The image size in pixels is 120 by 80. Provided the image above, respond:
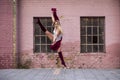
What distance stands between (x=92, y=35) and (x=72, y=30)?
1.02m

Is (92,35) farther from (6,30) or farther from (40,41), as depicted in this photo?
(6,30)

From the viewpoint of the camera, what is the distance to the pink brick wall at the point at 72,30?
623 inches

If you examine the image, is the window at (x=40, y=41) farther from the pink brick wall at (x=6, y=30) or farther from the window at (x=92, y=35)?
the window at (x=92, y=35)

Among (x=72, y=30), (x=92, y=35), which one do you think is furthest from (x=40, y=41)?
(x=92, y=35)

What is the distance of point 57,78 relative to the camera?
454 inches

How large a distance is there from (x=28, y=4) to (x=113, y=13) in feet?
13.4

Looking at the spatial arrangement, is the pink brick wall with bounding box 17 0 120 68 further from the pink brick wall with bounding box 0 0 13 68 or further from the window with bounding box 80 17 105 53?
the pink brick wall with bounding box 0 0 13 68

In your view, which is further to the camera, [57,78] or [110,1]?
[110,1]

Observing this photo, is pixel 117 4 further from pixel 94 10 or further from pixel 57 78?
pixel 57 78

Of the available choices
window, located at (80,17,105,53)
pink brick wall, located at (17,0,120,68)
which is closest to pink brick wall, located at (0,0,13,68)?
pink brick wall, located at (17,0,120,68)

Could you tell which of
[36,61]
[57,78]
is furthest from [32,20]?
[57,78]

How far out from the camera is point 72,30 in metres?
15.9

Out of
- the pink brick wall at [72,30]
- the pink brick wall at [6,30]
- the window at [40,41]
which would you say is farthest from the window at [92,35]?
the pink brick wall at [6,30]

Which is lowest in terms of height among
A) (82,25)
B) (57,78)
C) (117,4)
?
(57,78)
